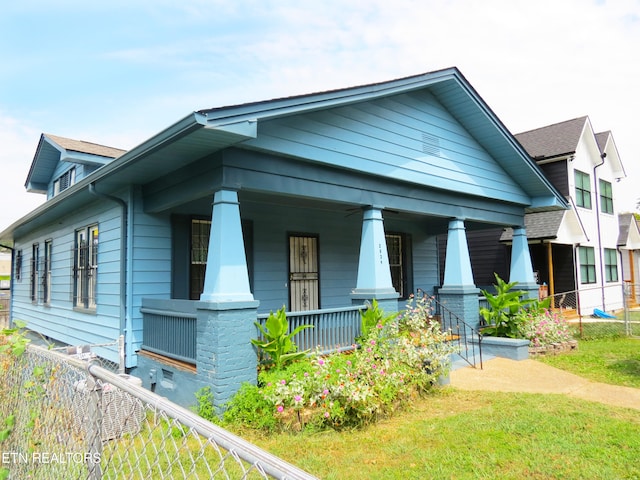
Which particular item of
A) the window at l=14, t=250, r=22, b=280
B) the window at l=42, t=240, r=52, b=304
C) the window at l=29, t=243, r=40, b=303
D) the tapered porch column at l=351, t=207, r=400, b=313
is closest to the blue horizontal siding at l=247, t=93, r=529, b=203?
the tapered porch column at l=351, t=207, r=400, b=313

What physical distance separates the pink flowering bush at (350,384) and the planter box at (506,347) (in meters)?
3.01

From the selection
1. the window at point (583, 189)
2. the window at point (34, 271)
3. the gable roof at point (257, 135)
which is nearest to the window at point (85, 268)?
the gable roof at point (257, 135)

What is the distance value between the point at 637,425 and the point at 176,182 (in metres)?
6.94

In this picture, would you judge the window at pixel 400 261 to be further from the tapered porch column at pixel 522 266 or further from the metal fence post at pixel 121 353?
the metal fence post at pixel 121 353

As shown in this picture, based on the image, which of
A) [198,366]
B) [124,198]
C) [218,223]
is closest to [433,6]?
[218,223]

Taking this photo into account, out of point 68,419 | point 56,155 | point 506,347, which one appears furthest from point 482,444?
point 56,155

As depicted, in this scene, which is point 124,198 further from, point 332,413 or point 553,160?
point 553,160

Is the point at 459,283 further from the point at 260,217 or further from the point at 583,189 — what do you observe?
the point at 583,189

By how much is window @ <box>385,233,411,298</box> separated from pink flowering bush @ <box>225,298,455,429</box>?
5665mm

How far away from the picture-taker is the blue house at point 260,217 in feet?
19.5

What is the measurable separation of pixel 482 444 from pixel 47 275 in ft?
40.7

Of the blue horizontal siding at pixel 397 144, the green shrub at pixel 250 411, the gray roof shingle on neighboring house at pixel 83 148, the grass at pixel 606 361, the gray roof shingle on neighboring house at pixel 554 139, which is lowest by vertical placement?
Result: the grass at pixel 606 361

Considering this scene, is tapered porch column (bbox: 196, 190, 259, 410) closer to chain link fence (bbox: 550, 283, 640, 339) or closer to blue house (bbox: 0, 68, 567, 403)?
blue house (bbox: 0, 68, 567, 403)

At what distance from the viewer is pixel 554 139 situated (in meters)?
17.2
